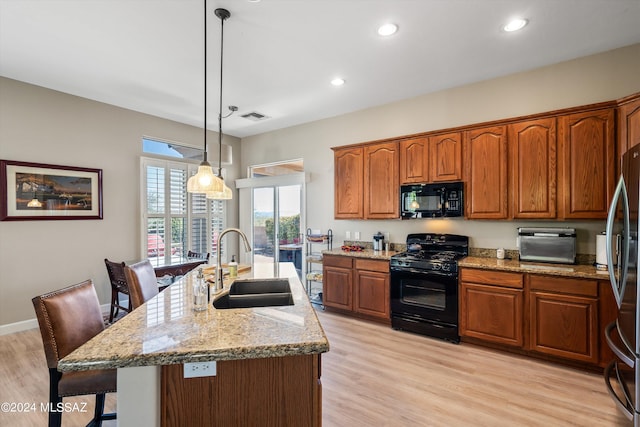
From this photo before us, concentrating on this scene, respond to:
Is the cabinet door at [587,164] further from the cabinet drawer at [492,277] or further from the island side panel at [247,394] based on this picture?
the island side panel at [247,394]

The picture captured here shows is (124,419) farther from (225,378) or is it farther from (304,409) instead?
(304,409)

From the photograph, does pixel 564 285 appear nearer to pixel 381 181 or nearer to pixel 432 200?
pixel 432 200

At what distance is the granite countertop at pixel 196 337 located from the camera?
1.09m

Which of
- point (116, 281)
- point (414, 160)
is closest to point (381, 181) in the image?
point (414, 160)

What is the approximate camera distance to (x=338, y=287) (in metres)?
4.21

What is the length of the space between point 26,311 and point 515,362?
18.3ft

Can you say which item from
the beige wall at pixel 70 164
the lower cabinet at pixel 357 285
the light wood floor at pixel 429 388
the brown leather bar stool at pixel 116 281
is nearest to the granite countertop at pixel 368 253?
the lower cabinet at pixel 357 285

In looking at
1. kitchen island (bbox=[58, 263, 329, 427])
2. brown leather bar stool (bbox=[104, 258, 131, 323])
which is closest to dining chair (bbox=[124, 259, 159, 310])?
kitchen island (bbox=[58, 263, 329, 427])

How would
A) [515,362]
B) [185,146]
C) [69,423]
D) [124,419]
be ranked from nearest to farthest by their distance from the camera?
[124,419] < [69,423] < [515,362] < [185,146]

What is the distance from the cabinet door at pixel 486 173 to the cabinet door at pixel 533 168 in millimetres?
85

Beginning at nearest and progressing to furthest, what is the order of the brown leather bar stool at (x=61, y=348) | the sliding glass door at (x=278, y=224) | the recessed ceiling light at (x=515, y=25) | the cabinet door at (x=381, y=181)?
the brown leather bar stool at (x=61, y=348) → the recessed ceiling light at (x=515, y=25) → the cabinet door at (x=381, y=181) → the sliding glass door at (x=278, y=224)

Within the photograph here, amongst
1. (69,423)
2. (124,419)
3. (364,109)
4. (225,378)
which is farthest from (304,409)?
(364,109)

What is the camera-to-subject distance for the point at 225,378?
1191mm

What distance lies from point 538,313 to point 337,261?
2.32 meters
